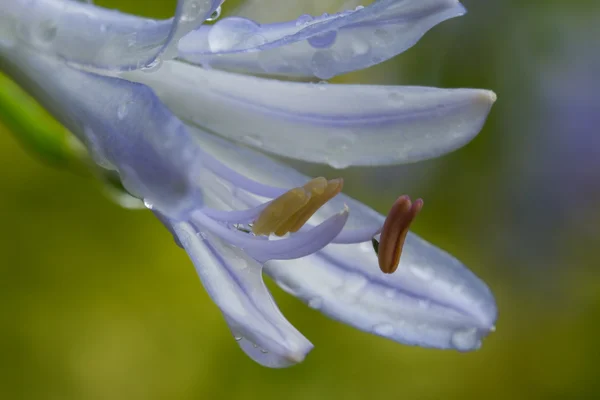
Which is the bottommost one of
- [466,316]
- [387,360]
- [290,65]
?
[387,360]

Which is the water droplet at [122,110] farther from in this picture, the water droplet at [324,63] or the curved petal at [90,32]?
the water droplet at [324,63]

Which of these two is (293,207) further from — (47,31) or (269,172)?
(47,31)

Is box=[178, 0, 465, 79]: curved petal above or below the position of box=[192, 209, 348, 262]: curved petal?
above

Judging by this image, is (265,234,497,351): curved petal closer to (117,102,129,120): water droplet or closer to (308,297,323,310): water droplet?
(308,297,323,310): water droplet

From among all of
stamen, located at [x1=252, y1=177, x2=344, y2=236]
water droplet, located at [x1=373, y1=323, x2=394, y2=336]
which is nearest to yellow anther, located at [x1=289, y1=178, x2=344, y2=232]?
stamen, located at [x1=252, y1=177, x2=344, y2=236]

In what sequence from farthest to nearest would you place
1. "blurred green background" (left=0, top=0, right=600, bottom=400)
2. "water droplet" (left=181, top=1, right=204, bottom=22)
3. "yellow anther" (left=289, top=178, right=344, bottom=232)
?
"blurred green background" (left=0, top=0, right=600, bottom=400) < "yellow anther" (left=289, top=178, right=344, bottom=232) < "water droplet" (left=181, top=1, right=204, bottom=22)

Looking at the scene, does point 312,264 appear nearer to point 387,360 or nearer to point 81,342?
point 81,342

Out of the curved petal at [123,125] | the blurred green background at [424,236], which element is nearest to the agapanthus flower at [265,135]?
the curved petal at [123,125]

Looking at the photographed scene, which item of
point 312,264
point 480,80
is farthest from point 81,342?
point 480,80
